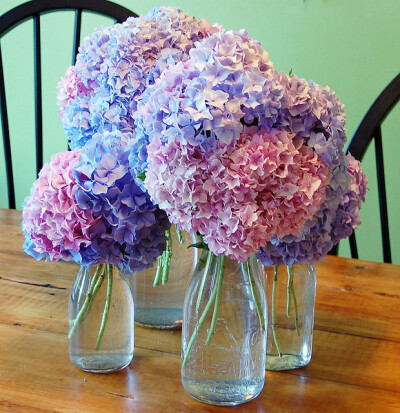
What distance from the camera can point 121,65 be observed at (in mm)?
750

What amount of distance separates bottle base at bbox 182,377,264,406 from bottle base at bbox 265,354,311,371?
0.25 ft

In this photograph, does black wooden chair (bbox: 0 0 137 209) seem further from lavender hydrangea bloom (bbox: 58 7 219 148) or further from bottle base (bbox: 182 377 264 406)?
bottle base (bbox: 182 377 264 406)

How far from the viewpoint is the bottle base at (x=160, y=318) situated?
0.90 m

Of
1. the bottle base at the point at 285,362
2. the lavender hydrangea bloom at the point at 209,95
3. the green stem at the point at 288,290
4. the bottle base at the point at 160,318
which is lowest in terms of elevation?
the bottle base at the point at 160,318

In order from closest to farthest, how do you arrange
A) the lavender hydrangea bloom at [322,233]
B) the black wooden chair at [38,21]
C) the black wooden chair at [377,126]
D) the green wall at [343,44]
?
1. the lavender hydrangea bloom at [322,233]
2. the black wooden chair at [377,126]
3. the black wooden chair at [38,21]
4. the green wall at [343,44]

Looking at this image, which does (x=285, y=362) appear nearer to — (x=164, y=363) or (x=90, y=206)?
(x=164, y=363)

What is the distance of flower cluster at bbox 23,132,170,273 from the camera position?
0.66 metres

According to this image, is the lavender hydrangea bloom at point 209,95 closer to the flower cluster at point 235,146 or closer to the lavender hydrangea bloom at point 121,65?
the flower cluster at point 235,146

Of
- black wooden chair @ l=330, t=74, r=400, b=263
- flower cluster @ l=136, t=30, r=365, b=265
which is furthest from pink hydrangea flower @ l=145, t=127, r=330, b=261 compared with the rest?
black wooden chair @ l=330, t=74, r=400, b=263

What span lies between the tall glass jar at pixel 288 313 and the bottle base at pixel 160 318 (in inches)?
5.9

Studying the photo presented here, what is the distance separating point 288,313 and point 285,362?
0.19 feet

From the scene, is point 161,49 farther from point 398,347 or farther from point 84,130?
point 398,347

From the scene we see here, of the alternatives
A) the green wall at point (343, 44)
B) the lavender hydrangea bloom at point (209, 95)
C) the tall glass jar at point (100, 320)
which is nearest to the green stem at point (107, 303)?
the tall glass jar at point (100, 320)

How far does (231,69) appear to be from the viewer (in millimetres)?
578
